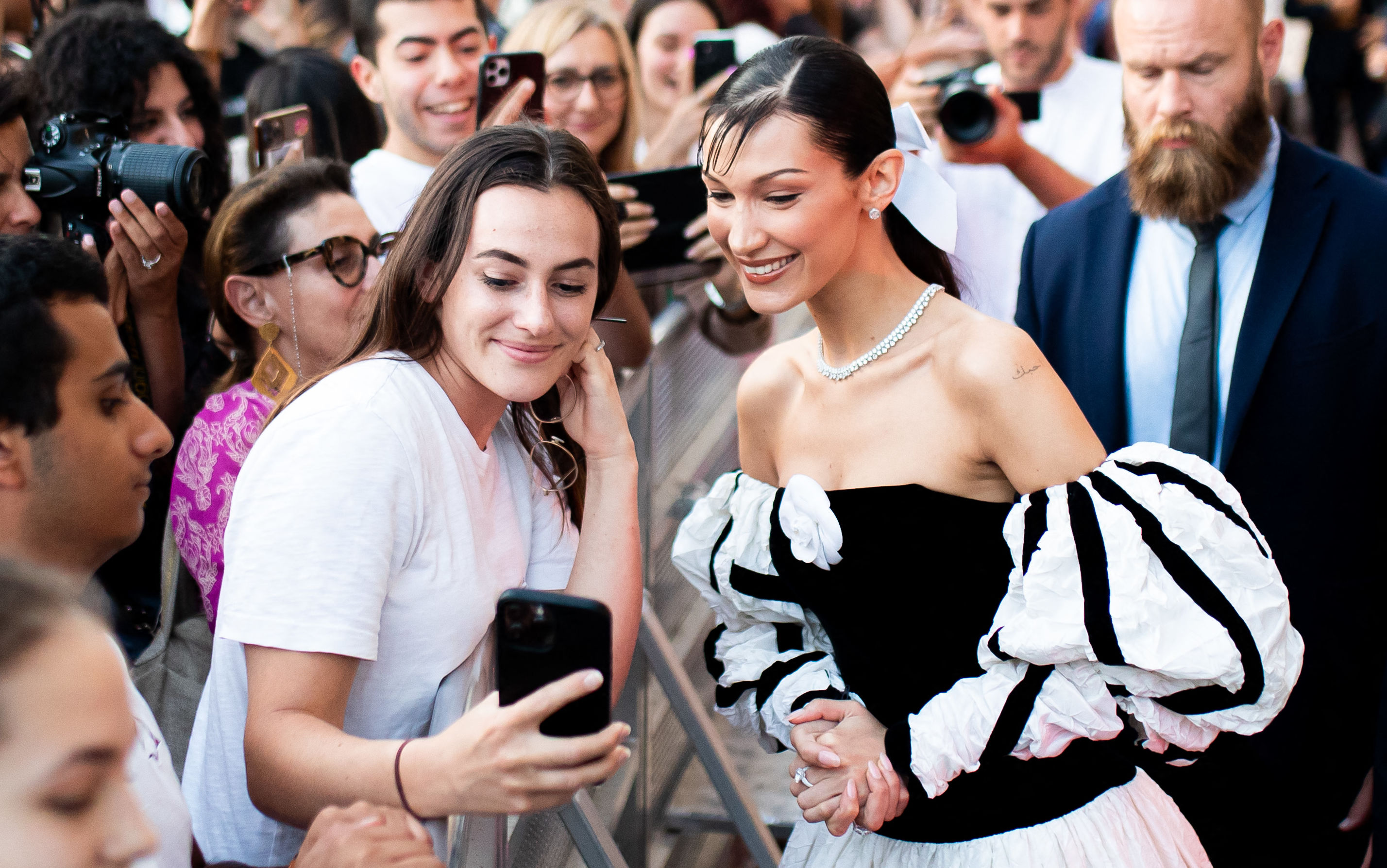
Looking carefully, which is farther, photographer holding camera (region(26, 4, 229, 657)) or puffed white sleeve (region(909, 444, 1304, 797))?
photographer holding camera (region(26, 4, 229, 657))

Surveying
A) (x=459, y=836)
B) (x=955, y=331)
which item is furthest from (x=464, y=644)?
(x=955, y=331)

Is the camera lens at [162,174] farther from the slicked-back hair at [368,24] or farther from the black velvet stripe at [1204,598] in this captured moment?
the black velvet stripe at [1204,598]

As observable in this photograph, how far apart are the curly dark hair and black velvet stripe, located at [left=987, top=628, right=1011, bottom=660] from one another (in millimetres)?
1908

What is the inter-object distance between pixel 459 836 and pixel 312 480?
1.43ft

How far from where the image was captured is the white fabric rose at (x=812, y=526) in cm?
168

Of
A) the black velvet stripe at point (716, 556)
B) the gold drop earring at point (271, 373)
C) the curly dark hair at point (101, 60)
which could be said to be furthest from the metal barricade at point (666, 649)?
the curly dark hair at point (101, 60)

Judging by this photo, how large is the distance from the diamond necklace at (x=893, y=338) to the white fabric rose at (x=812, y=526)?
7.1 inches

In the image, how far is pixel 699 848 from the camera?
9.68ft

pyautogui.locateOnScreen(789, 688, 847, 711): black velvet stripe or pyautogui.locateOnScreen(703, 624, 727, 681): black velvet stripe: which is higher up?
pyautogui.locateOnScreen(789, 688, 847, 711): black velvet stripe

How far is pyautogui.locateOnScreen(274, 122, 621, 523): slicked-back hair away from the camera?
1.59m

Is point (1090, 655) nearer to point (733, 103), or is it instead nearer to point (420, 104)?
point (733, 103)

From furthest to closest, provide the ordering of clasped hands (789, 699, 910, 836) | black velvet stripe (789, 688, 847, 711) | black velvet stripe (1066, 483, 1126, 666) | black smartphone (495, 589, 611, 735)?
black velvet stripe (789, 688, 847, 711) < clasped hands (789, 699, 910, 836) < black velvet stripe (1066, 483, 1126, 666) < black smartphone (495, 589, 611, 735)

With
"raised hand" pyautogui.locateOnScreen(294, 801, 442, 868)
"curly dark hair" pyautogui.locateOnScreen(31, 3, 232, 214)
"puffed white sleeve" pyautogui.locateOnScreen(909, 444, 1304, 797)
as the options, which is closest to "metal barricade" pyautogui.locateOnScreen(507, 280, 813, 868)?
"raised hand" pyautogui.locateOnScreen(294, 801, 442, 868)

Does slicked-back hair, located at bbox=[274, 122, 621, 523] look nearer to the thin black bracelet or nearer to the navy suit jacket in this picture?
the thin black bracelet
